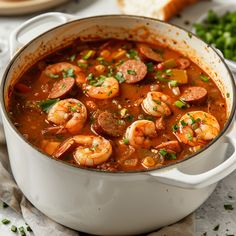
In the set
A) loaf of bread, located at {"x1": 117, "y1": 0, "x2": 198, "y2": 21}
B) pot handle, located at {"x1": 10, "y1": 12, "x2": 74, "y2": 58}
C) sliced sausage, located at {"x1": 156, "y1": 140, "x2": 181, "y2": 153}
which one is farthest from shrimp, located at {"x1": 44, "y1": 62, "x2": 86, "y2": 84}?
loaf of bread, located at {"x1": 117, "y1": 0, "x2": 198, "y2": 21}

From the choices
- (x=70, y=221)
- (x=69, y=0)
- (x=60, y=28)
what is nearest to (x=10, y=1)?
(x=69, y=0)

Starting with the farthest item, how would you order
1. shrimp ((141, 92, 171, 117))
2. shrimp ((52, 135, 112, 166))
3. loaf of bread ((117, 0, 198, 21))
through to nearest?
loaf of bread ((117, 0, 198, 21)), shrimp ((141, 92, 171, 117)), shrimp ((52, 135, 112, 166))

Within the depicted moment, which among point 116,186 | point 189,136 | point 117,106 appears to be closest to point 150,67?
point 117,106

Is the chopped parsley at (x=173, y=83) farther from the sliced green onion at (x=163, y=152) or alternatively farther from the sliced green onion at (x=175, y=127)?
the sliced green onion at (x=163, y=152)

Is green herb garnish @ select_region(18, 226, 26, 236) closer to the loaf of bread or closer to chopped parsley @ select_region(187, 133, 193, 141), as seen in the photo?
chopped parsley @ select_region(187, 133, 193, 141)

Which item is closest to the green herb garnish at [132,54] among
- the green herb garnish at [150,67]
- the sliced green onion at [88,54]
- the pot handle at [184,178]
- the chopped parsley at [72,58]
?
the green herb garnish at [150,67]

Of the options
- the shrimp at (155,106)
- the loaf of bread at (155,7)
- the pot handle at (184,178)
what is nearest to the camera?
the pot handle at (184,178)

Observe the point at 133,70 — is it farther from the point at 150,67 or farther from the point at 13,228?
the point at 13,228
